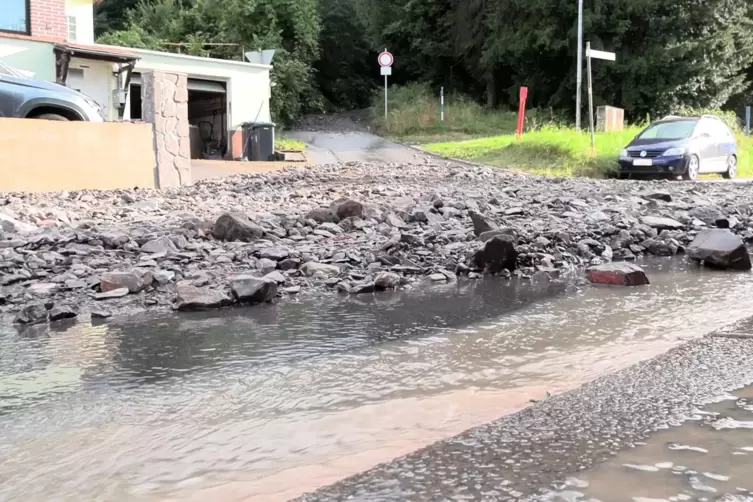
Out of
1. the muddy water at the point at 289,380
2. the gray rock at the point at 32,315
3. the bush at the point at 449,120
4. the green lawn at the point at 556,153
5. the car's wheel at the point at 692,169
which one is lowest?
the muddy water at the point at 289,380

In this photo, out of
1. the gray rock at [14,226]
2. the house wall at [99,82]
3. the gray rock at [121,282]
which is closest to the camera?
the gray rock at [121,282]

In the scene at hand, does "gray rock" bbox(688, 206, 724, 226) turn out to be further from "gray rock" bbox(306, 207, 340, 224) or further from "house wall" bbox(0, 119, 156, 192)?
"house wall" bbox(0, 119, 156, 192)

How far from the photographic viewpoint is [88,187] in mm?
10844

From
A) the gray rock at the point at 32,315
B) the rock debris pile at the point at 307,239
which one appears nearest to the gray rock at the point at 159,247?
the rock debris pile at the point at 307,239

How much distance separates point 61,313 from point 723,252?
5960 mm

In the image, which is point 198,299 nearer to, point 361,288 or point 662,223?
point 361,288

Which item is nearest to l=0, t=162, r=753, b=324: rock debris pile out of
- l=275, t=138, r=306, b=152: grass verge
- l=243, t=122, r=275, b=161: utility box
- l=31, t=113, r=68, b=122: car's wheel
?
l=31, t=113, r=68, b=122: car's wheel

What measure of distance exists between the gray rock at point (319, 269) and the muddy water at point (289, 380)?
0.64m

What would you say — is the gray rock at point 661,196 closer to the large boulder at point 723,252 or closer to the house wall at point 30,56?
the large boulder at point 723,252

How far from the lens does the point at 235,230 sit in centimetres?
729

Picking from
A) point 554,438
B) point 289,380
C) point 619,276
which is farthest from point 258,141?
point 554,438

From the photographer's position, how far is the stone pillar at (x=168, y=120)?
11502 mm

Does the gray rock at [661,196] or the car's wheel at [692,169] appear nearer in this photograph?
the gray rock at [661,196]

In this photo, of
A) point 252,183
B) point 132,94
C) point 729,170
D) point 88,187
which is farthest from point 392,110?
point 88,187
